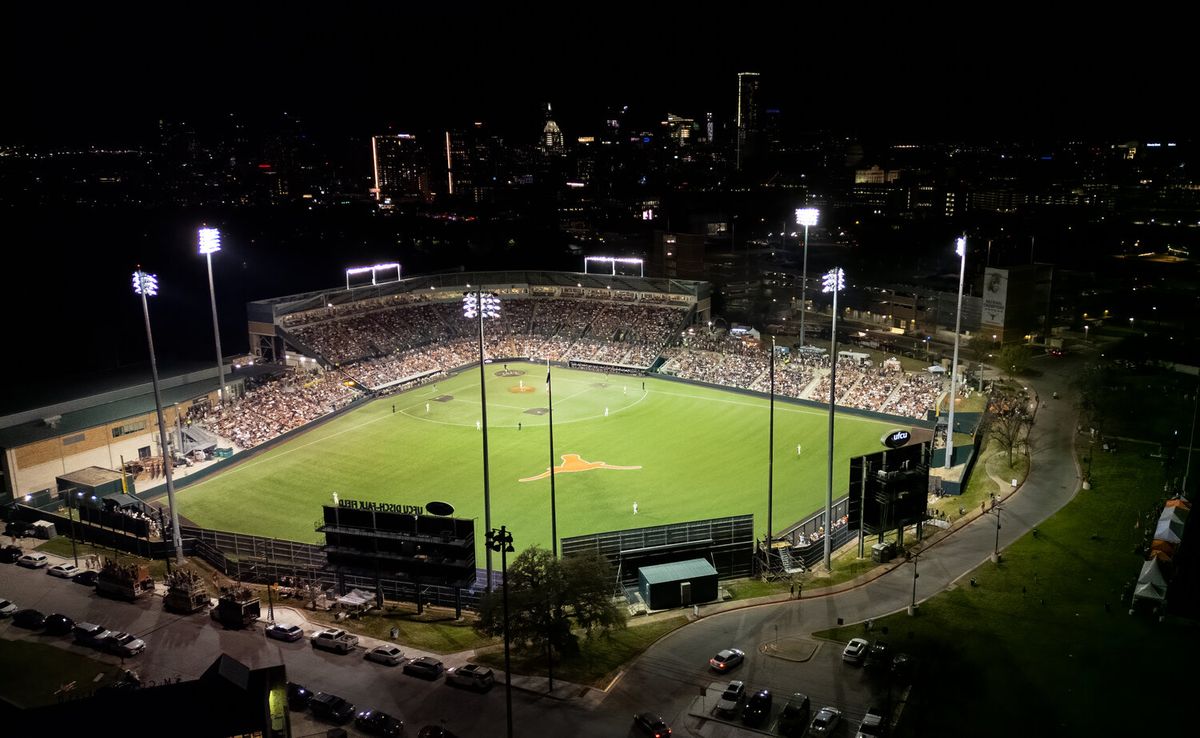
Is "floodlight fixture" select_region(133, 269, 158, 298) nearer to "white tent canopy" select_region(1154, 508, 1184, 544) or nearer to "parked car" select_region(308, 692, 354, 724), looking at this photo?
"parked car" select_region(308, 692, 354, 724)

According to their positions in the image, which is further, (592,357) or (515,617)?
(592,357)

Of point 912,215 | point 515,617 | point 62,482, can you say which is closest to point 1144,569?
point 515,617

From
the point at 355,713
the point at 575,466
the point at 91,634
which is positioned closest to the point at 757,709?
the point at 355,713

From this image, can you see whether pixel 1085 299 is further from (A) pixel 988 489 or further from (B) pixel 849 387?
(A) pixel 988 489

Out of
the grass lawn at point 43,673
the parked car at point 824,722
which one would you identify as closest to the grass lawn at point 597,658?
the parked car at point 824,722

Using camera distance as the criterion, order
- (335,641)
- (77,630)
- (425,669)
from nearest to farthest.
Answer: (425,669), (335,641), (77,630)

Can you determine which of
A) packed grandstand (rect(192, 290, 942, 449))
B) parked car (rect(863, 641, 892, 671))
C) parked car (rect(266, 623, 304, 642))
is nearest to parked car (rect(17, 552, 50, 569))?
parked car (rect(266, 623, 304, 642))

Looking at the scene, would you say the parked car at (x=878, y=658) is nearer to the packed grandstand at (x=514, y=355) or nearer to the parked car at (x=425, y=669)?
the parked car at (x=425, y=669)

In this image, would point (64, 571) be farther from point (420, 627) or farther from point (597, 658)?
point (597, 658)
